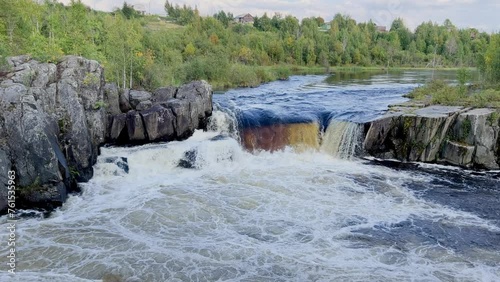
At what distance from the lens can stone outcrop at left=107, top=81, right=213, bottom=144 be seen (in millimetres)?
18219

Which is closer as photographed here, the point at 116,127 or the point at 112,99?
the point at 116,127

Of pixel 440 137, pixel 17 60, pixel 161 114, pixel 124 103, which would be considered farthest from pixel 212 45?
pixel 440 137

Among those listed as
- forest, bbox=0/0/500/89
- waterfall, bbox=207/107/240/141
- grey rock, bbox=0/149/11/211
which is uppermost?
forest, bbox=0/0/500/89

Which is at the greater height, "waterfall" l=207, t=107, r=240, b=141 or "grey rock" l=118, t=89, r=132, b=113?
"grey rock" l=118, t=89, r=132, b=113

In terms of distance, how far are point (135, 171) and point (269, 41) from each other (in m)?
54.1


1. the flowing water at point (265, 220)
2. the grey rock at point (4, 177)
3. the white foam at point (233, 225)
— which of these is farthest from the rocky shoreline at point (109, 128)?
the white foam at point (233, 225)

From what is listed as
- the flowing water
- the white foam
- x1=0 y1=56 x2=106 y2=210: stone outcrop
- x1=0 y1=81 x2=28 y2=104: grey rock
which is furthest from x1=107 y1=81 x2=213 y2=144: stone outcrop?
x1=0 y1=81 x2=28 y2=104: grey rock

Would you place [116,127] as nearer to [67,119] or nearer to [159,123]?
[159,123]

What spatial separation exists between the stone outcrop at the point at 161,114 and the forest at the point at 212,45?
12.2ft

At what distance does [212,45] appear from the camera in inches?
2108

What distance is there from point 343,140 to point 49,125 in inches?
483

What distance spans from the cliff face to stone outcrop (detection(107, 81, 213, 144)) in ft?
26.3

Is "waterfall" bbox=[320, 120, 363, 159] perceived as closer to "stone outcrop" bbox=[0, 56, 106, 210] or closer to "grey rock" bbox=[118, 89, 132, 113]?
"grey rock" bbox=[118, 89, 132, 113]

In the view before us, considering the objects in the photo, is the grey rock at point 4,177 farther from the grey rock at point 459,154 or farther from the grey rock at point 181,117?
the grey rock at point 459,154
